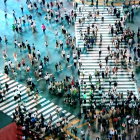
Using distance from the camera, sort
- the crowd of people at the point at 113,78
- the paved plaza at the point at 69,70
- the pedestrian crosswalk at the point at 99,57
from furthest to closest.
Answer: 1. the pedestrian crosswalk at the point at 99,57
2. the crowd of people at the point at 113,78
3. the paved plaza at the point at 69,70

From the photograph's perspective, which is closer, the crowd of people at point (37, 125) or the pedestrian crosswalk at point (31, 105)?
the crowd of people at point (37, 125)

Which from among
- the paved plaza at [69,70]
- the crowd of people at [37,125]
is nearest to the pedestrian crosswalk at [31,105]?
the paved plaza at [69,70]

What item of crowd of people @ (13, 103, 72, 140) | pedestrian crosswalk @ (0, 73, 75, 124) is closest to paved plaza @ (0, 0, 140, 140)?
pedestrian crosswalk @ (0, 73, 75, 124)

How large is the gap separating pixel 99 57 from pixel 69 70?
20.8 ft

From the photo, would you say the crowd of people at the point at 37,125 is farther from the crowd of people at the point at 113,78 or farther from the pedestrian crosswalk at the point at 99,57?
the pedestrian crosswalk at the point at 99,57

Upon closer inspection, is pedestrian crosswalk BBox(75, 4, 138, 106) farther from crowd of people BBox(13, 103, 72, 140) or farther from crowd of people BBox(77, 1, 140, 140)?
crowd of people BBox(13, 103, 72, 140)

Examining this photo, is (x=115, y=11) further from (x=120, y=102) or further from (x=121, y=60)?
(x=120, y=102)

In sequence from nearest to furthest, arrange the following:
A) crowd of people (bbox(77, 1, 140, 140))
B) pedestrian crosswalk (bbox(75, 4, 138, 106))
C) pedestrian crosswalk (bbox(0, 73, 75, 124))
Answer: crowd of people (bbox(77, 1, 140, 140))
pedestrian crosswalk (bbox(0, 73, 75, 124))
pedestrian crosswalk (bbox(75, 4, 138, 106))

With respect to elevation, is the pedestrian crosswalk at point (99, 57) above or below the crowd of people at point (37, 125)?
above

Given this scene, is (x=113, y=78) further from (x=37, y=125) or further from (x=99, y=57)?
(x=37, y=125)

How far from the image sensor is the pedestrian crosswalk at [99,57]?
263 feet

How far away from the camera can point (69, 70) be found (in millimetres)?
84250

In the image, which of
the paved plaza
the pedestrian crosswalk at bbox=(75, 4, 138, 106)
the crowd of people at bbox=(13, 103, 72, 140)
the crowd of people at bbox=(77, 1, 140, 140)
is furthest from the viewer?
the pedestrian crosswalk at bbox=(75, 4, 138, 106)

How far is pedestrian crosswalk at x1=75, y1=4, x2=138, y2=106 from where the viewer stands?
8025cm
